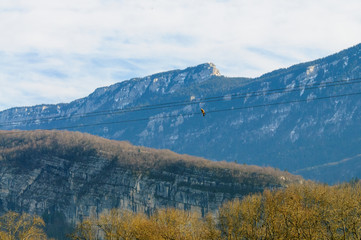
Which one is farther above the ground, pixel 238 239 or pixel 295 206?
pixel 295 206

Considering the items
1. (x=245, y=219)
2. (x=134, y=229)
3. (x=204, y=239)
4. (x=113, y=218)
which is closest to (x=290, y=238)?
(x=204, y=239)

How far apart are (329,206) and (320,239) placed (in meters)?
21.5

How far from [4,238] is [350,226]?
250 feet

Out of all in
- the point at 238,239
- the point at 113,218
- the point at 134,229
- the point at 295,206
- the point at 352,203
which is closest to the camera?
the point at 295,206

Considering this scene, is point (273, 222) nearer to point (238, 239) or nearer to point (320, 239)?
point (320, 239)

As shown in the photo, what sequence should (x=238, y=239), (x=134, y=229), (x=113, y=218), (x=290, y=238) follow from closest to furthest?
(x=290, y=238)
(x=238, y=239)
(x=134, y=229)
(x=113, y=218)

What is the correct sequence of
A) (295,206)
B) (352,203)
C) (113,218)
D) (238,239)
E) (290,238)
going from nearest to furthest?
(290,238) → (295,206) → (352,203) → (238,239) → (113,218)

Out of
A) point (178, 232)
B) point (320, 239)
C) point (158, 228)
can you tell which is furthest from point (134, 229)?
point (320, 239)

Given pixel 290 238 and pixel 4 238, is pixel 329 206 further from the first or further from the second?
pixel 4 238

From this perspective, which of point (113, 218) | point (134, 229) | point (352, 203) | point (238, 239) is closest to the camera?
point (352, 203)

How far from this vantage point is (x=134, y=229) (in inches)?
4712

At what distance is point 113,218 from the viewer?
5512 inches

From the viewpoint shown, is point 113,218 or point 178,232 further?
point 113,218

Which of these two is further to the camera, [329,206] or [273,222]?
[329,206]
